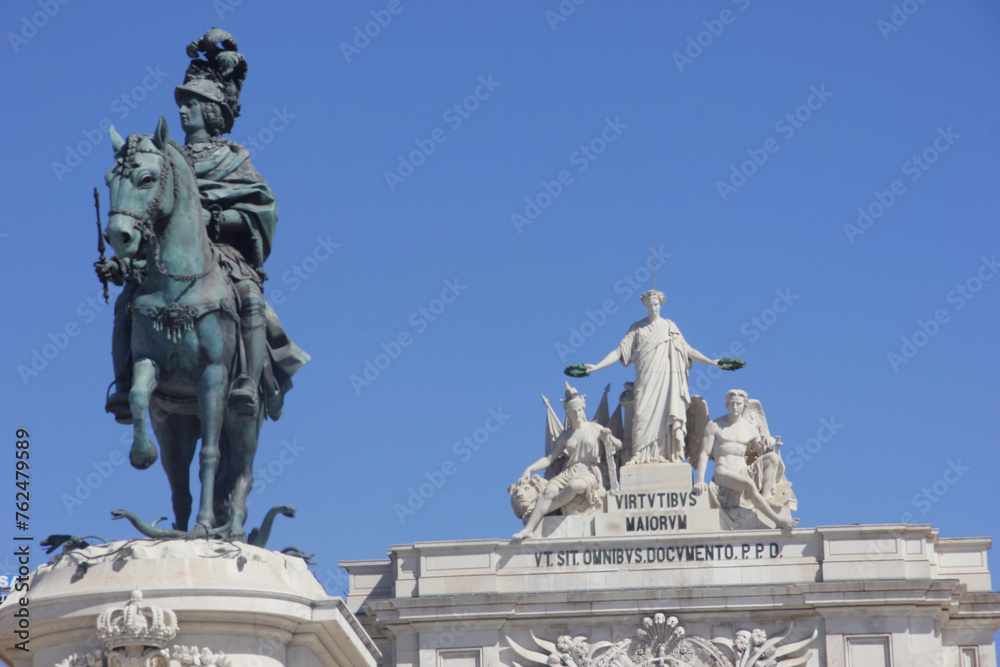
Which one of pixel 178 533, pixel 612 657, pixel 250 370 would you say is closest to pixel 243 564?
pixel 178 533

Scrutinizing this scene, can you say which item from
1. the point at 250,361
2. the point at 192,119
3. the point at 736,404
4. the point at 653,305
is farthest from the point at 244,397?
the point at 653,305

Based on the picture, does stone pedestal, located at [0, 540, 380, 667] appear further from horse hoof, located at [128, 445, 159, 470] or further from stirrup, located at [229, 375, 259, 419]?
stirrup, located at [229, 375, 259, 419]

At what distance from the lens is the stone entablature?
37969mm

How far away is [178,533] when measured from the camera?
43.0 ft

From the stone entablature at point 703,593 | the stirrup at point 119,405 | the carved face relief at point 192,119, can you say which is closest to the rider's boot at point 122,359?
the stirrup at point 119,405

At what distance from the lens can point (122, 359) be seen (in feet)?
45.8

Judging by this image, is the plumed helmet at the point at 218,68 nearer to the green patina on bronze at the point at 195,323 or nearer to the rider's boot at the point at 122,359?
the green patina on bronze at the point at 195,323

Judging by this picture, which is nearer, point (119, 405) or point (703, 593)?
point (119, 405)

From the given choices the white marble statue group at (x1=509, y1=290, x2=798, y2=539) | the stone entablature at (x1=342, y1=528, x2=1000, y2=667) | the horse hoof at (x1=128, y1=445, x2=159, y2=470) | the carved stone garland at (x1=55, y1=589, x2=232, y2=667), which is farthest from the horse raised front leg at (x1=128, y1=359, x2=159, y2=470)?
the white marble statue group at (x1=509, y1=290, x2=798, y2=539)

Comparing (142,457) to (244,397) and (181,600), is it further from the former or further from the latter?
(181,600)

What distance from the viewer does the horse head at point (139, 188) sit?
43.1ft

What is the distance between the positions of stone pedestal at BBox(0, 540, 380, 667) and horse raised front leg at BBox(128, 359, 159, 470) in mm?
626

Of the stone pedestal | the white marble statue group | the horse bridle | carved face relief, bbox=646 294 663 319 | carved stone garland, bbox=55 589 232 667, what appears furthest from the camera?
carved face relief, bbox=646 294 663 319

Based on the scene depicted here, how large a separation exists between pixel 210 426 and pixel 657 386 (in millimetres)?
28066
